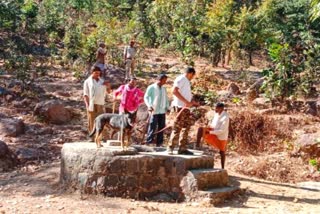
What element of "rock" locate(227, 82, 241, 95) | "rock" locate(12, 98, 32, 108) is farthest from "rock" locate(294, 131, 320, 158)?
"rock" locate(12, 98, 32, 108)

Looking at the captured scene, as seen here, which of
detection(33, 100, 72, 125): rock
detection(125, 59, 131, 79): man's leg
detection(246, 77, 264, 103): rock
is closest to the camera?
detection(33, 100, 72, 125): rock

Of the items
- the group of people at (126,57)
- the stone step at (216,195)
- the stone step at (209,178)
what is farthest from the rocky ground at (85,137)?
the group of people at (126,57)

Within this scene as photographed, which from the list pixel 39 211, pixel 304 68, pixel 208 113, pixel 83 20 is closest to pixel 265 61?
pixel 83 20

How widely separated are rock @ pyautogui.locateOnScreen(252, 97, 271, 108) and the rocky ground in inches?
1.0

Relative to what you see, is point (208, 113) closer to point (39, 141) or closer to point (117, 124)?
point (39, 141)

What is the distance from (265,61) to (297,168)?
1477 cm

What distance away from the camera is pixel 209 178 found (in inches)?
290

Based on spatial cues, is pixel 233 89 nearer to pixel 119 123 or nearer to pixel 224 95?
pixel 224 95

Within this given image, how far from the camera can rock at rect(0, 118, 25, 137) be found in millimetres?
10547

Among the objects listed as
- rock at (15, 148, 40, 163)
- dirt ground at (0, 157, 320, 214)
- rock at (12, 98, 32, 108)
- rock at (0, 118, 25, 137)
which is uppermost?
rock at (12, 98, 32, 108)

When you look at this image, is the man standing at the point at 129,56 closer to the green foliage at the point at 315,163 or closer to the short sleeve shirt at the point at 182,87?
the green foliage at the point at 315,163

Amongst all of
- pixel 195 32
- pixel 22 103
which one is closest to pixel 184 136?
pixel 22 103

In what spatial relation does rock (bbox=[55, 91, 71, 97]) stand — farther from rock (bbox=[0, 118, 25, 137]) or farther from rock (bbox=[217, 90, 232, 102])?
rock (bbox=[217, 90, 232, 102])

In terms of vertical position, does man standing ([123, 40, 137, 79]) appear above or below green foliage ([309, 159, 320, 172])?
above
